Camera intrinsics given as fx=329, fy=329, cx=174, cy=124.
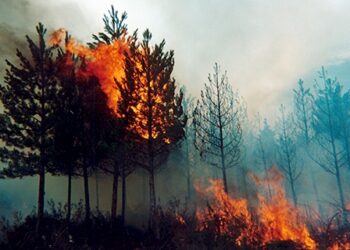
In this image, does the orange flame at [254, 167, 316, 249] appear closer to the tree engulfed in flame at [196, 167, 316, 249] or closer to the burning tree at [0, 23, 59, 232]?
the tree engulfed in flame at [196, 167, 316, 249]

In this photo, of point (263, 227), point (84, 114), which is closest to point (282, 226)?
point (263, 227)

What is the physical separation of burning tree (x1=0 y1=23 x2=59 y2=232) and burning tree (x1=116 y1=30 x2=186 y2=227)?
525cm

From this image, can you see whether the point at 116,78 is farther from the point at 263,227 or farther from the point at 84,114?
the point at 263,227

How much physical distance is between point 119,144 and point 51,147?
4.50m

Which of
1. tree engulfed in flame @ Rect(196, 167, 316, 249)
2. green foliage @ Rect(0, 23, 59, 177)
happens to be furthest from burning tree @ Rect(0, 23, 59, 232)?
tree engulfed in flame @ Rect(196, 167, 316, 249)

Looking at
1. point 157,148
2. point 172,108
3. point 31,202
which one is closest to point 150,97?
point 172,108

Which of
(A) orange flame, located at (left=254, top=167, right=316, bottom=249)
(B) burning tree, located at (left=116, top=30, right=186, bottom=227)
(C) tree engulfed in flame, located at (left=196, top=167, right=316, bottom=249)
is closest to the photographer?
(A) orange flame, located at (left=254, top=167, right=316, bottom=249)

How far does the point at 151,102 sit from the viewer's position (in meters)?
19.8

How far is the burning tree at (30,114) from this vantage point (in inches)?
806

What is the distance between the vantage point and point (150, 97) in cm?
1983

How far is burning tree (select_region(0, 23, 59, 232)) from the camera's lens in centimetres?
2047

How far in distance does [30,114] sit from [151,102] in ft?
25.4

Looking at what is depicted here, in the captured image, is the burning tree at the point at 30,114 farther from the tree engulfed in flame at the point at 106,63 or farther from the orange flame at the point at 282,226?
the orange flame at the point at 282,226

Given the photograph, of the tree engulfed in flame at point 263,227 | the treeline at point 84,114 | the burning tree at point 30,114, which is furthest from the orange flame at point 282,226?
the burning tree at point 30,114
